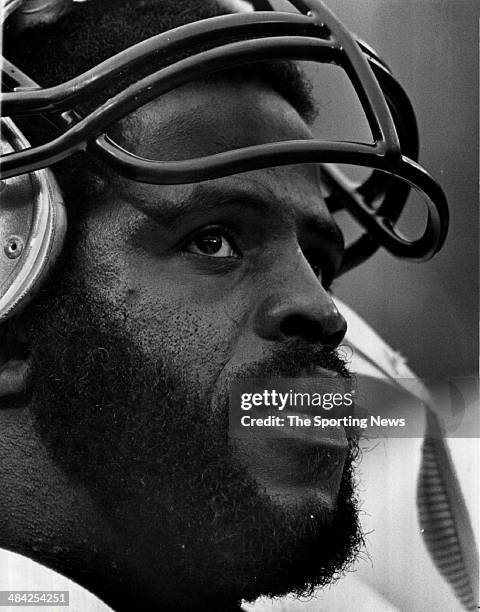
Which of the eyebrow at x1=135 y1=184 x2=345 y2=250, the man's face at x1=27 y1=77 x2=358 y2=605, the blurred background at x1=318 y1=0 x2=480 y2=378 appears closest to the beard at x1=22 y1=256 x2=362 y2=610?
the man's face at x1=27 y1=77 x2=358 y2=605

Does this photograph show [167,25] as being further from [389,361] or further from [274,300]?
[389,361]

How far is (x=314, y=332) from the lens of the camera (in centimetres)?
91

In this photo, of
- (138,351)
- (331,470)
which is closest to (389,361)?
(331,470)

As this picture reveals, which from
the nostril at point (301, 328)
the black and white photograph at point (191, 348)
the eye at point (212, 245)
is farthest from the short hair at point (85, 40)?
the nostril at point (301, 328)

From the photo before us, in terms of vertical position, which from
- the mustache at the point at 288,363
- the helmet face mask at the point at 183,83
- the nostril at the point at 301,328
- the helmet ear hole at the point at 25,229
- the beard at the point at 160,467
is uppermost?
the helmet face mask at the point at 183,83

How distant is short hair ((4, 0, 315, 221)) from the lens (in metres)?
0.90

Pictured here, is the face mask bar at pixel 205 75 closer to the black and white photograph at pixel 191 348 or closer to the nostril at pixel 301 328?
the black and white photograph at pixel 191 348

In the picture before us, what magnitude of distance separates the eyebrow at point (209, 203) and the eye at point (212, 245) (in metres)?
0.02

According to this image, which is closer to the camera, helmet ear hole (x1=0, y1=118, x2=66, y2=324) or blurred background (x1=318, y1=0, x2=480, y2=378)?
helmet ear hole (x1=0, y1=118, x2=66, y2=324)

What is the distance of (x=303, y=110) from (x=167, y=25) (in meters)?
0.20

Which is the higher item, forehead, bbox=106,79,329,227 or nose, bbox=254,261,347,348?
forehead, bbox=106,79,329,227

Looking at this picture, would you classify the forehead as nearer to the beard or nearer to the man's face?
the man's face

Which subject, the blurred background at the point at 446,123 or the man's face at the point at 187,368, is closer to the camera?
the man's face at the point at 187,368

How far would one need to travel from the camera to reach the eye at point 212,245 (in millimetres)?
905
